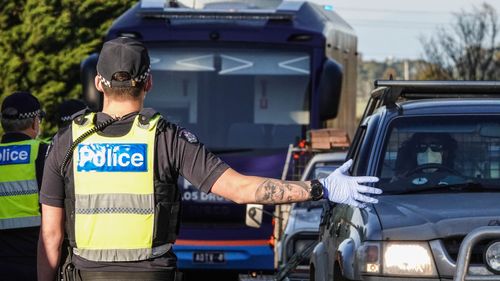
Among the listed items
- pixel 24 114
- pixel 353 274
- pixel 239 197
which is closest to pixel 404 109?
pixel 353 274

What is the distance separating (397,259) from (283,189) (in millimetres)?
1172

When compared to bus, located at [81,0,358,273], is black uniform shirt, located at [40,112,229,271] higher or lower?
higher

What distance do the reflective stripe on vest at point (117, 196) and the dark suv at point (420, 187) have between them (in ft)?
4.97

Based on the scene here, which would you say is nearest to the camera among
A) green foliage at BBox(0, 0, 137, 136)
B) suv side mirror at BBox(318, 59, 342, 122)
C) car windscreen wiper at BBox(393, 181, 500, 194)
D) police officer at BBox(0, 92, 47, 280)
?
car windscreen wiper at BBox(393, 181, 500, 194)

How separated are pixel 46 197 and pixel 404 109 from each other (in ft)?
10.1

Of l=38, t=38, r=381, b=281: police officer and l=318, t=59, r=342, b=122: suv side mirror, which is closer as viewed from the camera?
l=38, t=38, r=381, b=281: police officer

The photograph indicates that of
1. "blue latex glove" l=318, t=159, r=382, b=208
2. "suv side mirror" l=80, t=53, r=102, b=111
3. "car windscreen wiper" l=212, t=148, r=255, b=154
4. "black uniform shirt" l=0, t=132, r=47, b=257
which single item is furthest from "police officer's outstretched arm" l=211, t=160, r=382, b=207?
"car windscreen wiper" l=212, t=148, r=255, b=154

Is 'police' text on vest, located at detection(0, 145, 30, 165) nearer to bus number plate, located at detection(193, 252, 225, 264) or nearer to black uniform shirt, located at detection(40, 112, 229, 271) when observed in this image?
black uniform shirt, located at detection(40, 112, 229, 271)

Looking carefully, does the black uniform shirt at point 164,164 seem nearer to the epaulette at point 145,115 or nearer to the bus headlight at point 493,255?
the epaulette at point 145,115

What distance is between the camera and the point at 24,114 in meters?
8.26

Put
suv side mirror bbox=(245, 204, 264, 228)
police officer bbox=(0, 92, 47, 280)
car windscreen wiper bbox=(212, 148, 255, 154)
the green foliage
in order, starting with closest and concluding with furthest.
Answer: police officer bbox=(0, 92, 47, 280), suv side mirror bbox=(245, 204, 264, 228), car windscreen wiper bbox=(212, 148, 255, 154), the green foliage

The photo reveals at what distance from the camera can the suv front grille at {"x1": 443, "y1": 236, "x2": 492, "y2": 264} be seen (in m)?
6.52

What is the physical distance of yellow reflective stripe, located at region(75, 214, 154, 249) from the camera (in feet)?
17.9

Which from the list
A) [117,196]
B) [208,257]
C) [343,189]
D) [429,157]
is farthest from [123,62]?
[208,257]
